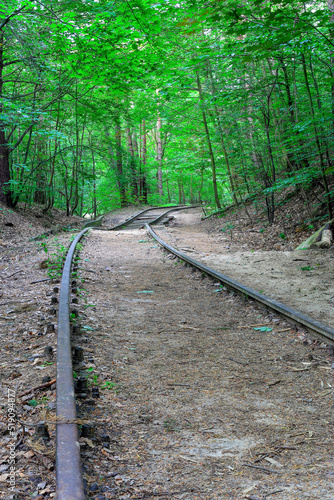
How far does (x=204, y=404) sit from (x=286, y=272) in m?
4.69

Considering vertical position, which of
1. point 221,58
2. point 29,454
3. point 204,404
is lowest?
point 204,404

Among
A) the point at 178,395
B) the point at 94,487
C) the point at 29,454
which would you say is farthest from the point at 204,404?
the point at 29,454

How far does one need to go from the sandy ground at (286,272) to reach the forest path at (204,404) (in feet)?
2.38

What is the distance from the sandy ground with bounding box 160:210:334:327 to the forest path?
2.38 ft

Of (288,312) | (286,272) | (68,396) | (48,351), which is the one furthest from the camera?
(286,272)

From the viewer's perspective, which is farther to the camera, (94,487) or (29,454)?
(29,454)

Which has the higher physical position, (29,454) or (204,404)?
(29,454)

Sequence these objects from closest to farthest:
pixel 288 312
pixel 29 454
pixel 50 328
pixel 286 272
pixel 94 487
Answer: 1. pixel 94 487
2. pixel 29 454
3. pixel 50 328
4. pixel 288 312
5. pixel 286 272

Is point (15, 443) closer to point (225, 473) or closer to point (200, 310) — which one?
point (225, 473)

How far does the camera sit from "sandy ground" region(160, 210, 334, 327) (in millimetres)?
5043

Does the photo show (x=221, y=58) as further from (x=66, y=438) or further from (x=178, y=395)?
(x=66, y=438)

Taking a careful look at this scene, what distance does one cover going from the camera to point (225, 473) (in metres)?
1.97

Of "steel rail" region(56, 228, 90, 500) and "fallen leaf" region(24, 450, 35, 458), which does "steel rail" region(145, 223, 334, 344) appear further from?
"fallen leaf" region(24, 450, 35, 458)

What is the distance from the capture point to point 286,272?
690cm
